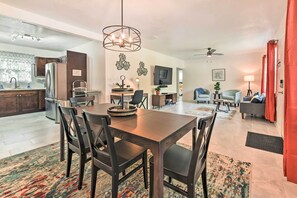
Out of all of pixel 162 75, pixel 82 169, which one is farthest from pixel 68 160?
pixel 162 75

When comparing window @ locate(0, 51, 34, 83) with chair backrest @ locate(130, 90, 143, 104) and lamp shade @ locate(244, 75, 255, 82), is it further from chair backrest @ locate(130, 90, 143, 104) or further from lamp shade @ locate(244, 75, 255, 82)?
lamp shade @ locate(244, 75, 255, 82)

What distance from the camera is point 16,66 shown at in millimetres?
5508

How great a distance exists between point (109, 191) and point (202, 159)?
103 cm

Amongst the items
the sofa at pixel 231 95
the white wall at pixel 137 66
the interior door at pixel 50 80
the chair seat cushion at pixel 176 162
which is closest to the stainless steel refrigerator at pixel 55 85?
the interior door at pixel 50 80

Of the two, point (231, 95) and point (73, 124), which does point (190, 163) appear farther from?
point (231, 95)

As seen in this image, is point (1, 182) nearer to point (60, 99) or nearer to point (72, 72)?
point (60, 99)

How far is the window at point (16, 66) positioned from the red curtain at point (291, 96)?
729cm

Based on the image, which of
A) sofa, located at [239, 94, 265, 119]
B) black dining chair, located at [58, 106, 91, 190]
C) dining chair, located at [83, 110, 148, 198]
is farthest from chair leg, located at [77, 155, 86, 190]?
sofa, located at [239, 94, 265, 119]

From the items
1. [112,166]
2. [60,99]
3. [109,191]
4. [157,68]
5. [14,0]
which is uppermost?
[14,0]

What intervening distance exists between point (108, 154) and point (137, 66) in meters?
4.83

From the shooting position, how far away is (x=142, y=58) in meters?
6.10

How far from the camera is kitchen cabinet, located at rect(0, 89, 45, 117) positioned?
4.85 metres

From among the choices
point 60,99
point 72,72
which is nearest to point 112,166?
point 60,99

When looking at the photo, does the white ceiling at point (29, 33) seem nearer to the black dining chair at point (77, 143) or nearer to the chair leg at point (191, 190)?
the black dining chair at point (77, 143)
